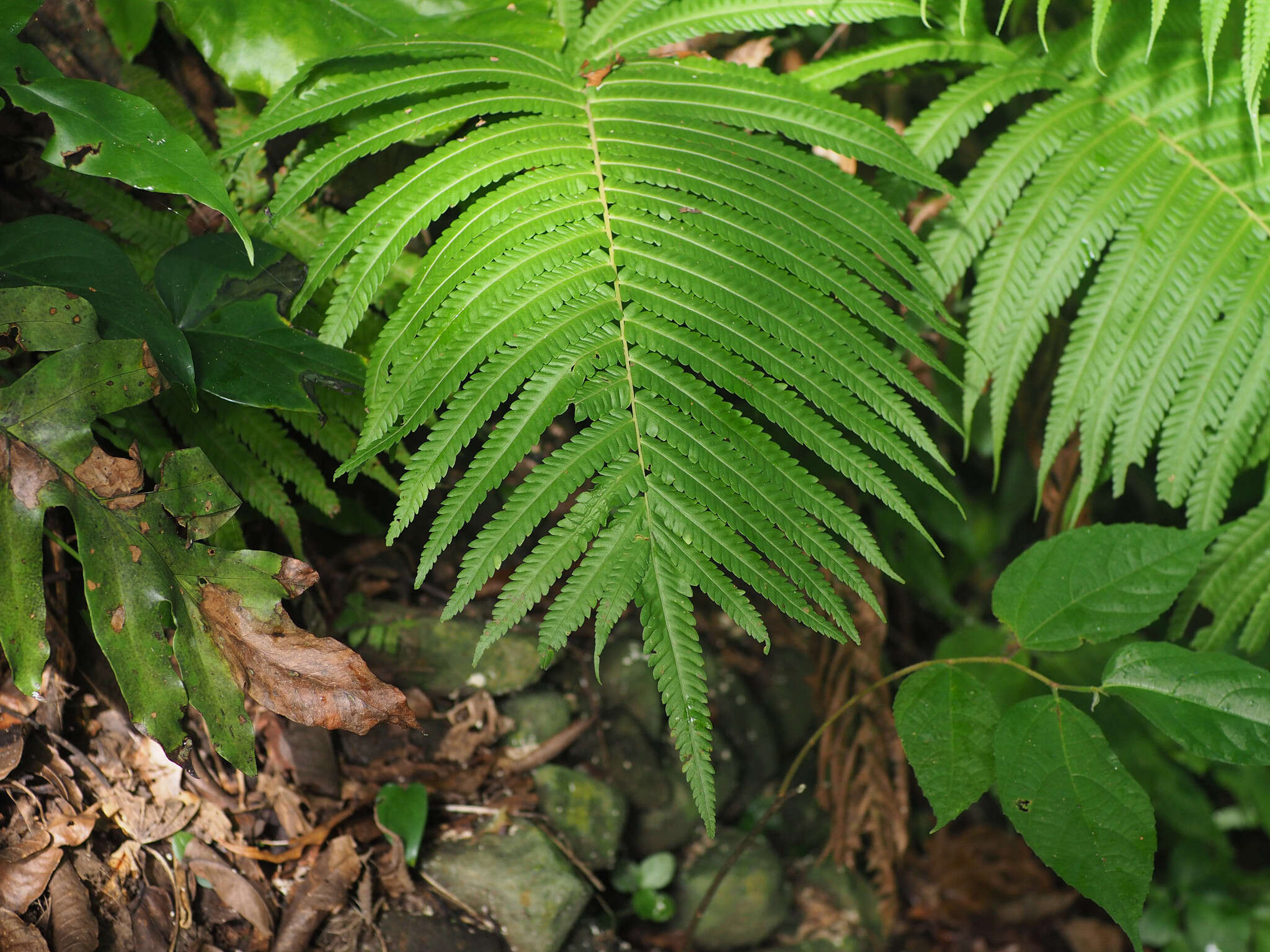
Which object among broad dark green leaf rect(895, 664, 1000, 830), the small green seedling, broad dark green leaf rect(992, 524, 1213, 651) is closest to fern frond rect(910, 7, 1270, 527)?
broad dark green leaf rect(992, 524, 1213, 651)

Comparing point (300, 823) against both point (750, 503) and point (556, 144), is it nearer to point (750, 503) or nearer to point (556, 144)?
point (750, 503)

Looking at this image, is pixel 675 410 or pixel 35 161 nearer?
pixel 675 410

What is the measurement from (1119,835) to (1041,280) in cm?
102

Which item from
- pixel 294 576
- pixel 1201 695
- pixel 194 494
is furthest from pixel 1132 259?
pixel 194 494

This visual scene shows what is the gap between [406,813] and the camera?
1.87 metres

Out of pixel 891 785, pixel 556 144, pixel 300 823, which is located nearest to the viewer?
pixel 556 144

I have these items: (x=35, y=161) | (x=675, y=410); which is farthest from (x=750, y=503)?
(x=35, y=161)

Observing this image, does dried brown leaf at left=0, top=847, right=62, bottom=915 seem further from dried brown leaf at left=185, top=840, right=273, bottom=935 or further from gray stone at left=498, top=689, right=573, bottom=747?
gray stone at left=498, top=689, right=573, bottom=747

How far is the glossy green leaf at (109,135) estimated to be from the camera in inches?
48.6

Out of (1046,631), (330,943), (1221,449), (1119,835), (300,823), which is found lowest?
(330,943)

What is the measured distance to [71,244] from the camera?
4.42 ft

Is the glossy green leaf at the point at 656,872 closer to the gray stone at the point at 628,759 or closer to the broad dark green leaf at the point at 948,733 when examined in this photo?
the gray stone at the point at 628,759

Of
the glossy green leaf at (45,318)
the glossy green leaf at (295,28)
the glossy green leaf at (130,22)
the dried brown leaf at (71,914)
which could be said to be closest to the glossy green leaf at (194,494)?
the glossy green leaf at (45,318)

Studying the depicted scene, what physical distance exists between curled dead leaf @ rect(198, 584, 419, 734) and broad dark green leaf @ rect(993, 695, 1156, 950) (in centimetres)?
95
